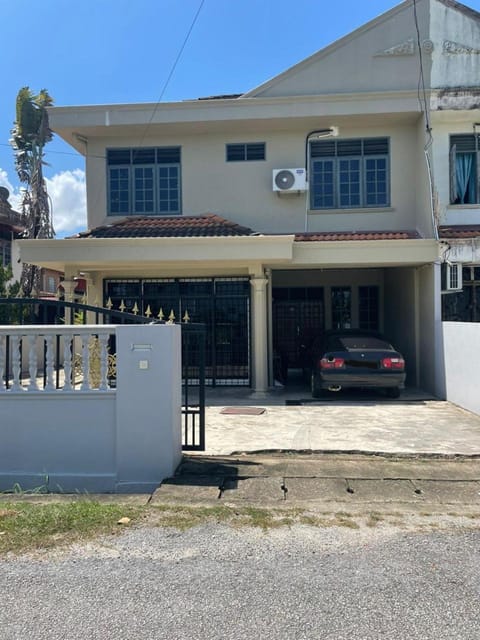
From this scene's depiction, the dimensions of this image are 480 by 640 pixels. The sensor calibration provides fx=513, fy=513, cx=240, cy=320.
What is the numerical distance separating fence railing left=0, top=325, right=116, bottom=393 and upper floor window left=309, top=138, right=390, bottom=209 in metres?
8.27

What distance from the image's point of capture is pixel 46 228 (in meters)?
22.0

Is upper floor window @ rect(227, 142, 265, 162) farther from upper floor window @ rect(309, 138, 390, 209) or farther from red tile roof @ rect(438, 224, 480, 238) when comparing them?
red tile roof @ rect(438, 224, 480, 238)

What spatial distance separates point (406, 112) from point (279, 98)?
2880 mm

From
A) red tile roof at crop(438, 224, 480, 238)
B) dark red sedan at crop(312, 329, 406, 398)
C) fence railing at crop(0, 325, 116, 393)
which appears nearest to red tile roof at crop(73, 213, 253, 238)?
dark red sedan at crop(312, 329, 406, 398)

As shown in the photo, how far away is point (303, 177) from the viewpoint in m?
12.0

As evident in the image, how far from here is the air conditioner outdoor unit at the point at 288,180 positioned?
11992 mm

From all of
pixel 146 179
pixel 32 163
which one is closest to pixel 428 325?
pixel 146 179

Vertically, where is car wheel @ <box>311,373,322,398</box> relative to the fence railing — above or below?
below

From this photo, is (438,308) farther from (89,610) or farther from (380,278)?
(89,610)

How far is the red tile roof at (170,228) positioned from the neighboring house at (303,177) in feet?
0.21

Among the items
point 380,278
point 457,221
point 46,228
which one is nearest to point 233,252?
point 457,221

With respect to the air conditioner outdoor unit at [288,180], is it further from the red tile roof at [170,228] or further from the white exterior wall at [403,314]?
the white exterior wall at [403,314]

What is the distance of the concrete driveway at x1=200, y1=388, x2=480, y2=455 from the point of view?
6.68 meters

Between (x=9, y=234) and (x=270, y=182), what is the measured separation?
15.8 meters
